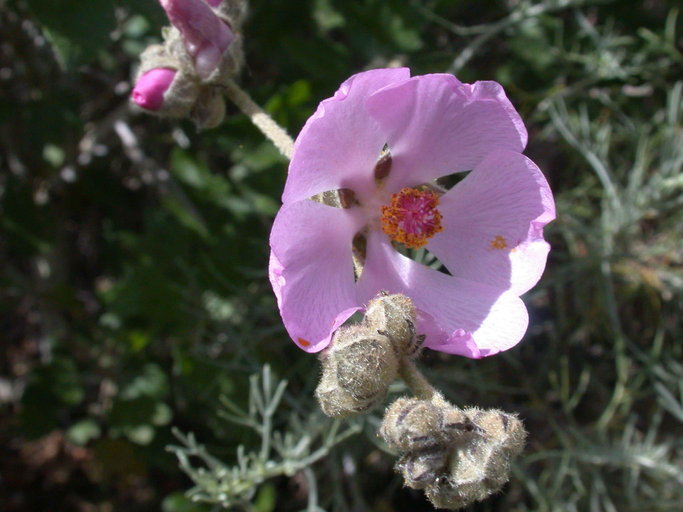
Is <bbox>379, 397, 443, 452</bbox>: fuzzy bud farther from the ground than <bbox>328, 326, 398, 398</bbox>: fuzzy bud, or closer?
closer

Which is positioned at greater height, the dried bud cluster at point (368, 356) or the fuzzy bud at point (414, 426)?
the dried bud cluster at point (368, 356)

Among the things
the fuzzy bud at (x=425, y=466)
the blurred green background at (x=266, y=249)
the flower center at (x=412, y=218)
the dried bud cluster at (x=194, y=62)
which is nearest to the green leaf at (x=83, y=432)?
the blurred green background at (x=266, y=249)

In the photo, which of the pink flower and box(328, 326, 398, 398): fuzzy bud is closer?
box(328, 326, 398, 398): fuzzy bud

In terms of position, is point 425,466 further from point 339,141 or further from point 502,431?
point 339,141

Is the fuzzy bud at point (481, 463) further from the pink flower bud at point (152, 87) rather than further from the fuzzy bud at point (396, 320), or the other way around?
the pink flower bud at point (152, 87)

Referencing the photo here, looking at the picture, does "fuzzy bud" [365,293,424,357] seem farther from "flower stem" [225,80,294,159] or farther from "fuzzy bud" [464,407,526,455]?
"flower stem" [225,80,294,159]

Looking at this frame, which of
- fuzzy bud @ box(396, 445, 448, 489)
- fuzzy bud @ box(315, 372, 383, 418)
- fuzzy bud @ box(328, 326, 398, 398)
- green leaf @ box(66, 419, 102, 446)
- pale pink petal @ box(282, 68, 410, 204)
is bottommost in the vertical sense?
green leaf @ box(66, 419, 102, 446)

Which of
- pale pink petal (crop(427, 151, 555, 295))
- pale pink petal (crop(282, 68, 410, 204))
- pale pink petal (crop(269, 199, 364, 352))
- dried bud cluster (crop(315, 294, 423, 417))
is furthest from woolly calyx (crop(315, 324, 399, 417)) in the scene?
pale pink petal (crop(427, 151, 555, 295))
